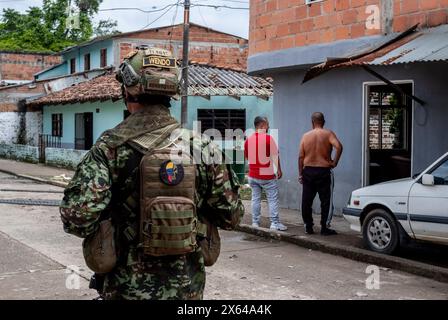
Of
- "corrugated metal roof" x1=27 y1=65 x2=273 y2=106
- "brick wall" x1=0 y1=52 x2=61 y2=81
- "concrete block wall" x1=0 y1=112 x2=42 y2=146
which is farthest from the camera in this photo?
"brick wall" x1=0 y1=52 x2=61 y2=81

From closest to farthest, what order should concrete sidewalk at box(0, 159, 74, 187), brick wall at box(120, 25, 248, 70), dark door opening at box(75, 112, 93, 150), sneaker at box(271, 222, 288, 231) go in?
sneaker at box(271, 222, 288, 231) < concrete sidewalk at box(0, 159, 74, 187) < dark door opening at box(75, 112, 93, 150) < brick wall at box(120, 25, 248, 70)

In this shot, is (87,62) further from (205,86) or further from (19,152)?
(205,86)

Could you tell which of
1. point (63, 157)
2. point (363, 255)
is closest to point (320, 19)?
point (363, 255)

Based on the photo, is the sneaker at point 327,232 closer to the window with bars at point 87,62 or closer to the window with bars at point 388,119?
the window with bars at point 388,119

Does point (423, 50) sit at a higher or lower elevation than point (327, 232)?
higher

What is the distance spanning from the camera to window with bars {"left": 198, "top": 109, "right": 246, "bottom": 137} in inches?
741

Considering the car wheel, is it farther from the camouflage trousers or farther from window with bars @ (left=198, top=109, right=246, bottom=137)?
window with bars @ (left=198, top=109, right=246, bottom=137)

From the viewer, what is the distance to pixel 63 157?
23.0 metres

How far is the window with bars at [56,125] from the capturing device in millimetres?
25750

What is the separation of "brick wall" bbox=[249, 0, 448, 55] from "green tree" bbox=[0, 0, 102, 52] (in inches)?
1318

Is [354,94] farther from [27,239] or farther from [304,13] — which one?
[27,239]

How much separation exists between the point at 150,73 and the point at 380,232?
5195mm

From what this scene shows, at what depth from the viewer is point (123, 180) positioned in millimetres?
2861

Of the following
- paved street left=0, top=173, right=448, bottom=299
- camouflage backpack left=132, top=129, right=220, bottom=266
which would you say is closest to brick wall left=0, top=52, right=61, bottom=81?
paved street left=0, top=173, right=448, bottom=299
